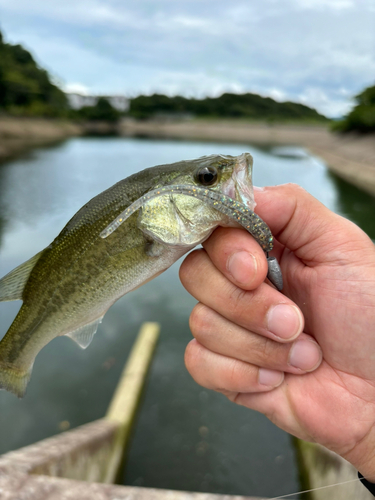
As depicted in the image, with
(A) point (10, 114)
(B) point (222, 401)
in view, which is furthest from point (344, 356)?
(A) point (10, 114)

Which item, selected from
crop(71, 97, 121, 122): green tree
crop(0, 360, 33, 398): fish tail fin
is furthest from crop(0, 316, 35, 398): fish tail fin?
crop(71, 97, 121, 122): green tree

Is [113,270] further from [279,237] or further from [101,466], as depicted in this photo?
[101,466]

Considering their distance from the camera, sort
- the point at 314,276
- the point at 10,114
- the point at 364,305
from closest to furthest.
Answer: the point at 364,305 < the point at 314,276 < the point at 10,114

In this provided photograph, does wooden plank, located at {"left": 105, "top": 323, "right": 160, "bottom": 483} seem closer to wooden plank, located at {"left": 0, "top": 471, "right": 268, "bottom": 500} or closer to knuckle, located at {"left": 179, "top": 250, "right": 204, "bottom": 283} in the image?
wooden plank, located at {"left": 0, "top": 471, "right": 268, "bottom": 500}

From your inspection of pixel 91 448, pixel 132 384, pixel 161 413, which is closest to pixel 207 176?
pixel 91 448

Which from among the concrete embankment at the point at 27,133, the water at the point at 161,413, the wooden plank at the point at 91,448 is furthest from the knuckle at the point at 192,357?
the concrete embankment at the point at 27,133

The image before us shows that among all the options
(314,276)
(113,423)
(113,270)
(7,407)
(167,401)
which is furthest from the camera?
(167,401)

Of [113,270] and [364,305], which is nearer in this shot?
[113,270]
